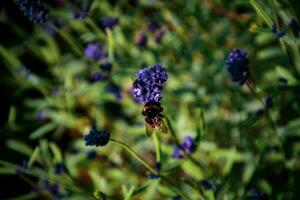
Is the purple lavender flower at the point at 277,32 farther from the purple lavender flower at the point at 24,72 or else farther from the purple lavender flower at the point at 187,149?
the purple lavender flower at the point at 24,72

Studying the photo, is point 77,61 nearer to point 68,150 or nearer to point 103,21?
point 68,150

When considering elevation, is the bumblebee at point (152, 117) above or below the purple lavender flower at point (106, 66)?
below

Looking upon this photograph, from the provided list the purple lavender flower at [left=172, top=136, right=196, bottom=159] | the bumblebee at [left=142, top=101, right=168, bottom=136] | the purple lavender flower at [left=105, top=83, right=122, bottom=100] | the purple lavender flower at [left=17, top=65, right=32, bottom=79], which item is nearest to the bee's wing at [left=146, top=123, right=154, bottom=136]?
the bumblebee at [left=142, top=101, right=168, bottom=136]

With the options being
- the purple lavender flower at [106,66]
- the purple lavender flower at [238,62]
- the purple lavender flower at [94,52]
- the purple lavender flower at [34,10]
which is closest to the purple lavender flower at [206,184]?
the purple lavender flower at [238,62]

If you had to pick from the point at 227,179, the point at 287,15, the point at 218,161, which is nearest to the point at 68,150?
the point at 218,161

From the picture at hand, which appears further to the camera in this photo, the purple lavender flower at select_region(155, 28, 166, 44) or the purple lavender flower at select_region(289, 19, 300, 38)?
the purple lavender flower at select_region(155, 28, 166, 44)

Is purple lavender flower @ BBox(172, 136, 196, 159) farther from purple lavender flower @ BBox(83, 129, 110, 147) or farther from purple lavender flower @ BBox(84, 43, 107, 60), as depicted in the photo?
purple lavender flower @ BBox(84, 43, 107, 60)

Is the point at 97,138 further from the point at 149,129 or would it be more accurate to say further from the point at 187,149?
the point at 187,149
